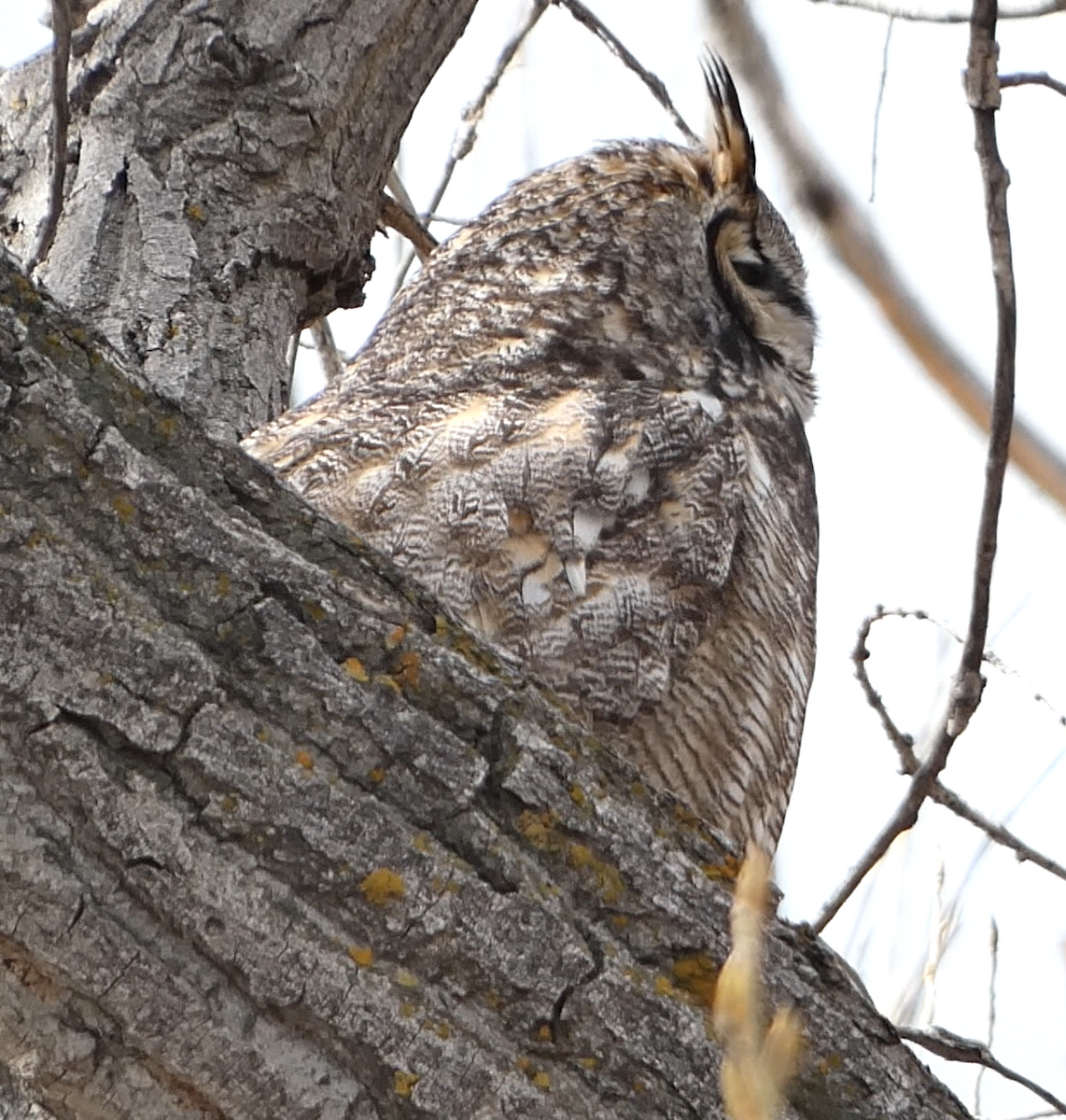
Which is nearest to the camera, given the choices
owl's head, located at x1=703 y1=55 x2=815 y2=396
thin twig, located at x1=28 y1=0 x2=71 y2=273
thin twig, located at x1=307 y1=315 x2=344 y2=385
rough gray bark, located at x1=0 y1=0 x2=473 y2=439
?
thin twig, located at x1=28 y1=0 x2=71 y2=273

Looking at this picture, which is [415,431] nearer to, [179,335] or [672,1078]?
[179,335]

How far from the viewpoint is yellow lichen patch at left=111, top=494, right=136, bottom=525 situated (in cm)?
105

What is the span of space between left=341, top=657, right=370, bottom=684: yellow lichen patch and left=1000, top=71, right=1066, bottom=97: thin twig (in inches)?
27.3

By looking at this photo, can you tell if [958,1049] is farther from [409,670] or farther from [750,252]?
[750,252]

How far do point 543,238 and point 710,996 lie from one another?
1.43 metres

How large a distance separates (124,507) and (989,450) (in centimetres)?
69

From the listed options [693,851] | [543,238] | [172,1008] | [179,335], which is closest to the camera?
[172,1008]

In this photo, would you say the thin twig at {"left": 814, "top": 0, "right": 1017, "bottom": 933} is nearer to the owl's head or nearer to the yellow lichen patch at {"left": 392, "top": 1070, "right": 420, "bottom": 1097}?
the yellow lichen patch at {"left": 392, "top": 1070, "right": 420, "bottom": 1097}

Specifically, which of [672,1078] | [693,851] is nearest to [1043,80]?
[693,851]

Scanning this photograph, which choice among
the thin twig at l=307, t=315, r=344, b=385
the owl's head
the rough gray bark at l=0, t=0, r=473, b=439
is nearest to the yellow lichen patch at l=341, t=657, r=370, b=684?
the rough gray bark at l=0, t=0, r=473, b=439

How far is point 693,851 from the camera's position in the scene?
1.15 metres

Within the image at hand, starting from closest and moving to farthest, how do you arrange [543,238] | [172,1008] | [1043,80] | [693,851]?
[172,1008] → [693,851] → [1043,80] → [543,238]

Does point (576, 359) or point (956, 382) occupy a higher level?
point (576, 359)

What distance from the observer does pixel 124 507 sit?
3.46 feet
